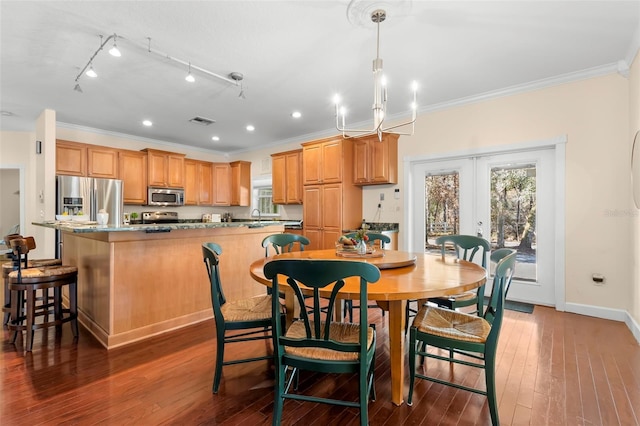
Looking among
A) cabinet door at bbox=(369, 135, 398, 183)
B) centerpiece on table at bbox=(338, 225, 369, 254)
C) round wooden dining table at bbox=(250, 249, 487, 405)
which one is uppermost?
cabinet door at bbox=(369, 135, 398, 183)

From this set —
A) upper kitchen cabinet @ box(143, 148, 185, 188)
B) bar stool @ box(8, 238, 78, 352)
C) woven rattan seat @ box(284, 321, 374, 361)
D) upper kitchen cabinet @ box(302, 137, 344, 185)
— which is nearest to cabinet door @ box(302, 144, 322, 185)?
upper kitchen cabinet @ box(302, 137, 344, 185)

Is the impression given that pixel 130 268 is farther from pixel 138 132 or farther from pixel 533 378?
pixel 138 132

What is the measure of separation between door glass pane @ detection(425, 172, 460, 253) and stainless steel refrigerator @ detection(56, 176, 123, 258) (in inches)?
186

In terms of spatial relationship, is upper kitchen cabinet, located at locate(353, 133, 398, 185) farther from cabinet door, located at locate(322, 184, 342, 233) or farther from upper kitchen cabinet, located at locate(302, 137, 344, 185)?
cabinet door, located at locate(322, 184, 342, 233)

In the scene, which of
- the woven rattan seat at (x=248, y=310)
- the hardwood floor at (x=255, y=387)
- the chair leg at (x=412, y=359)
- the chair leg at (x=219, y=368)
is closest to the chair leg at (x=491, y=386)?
the hardwood floor at (x=255, y=387)

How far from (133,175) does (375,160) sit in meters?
4.59

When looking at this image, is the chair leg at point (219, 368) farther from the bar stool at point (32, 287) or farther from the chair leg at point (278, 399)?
the bar stool at point (32, 287)

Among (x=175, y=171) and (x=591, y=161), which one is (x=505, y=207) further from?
(x=175, y=171)

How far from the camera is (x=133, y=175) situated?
5812 mm

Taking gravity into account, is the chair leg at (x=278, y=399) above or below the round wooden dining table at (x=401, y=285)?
below

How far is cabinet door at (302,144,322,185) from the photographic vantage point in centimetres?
518

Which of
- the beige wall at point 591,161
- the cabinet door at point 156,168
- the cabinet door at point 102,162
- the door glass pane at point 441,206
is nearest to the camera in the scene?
the beige wall at point 591,161

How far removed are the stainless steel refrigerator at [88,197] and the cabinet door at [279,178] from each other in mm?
2730

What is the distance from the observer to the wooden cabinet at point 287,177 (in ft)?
18.9
